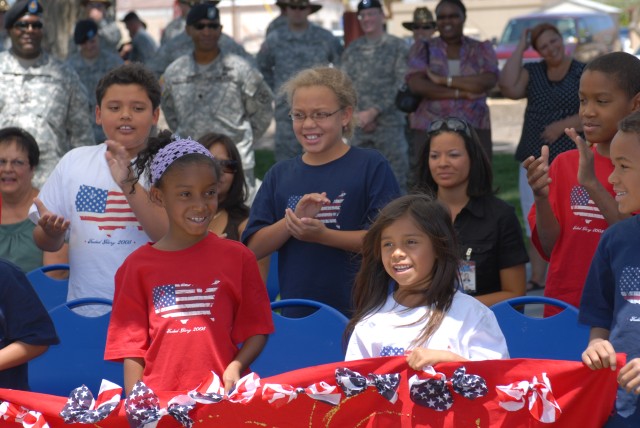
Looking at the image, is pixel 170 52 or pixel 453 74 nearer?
pixel 453 74

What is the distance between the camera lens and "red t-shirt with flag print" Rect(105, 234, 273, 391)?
161 inches

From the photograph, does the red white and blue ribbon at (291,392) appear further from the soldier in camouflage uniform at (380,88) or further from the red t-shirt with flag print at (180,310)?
the soldier in camouflage uniform at (380,88)

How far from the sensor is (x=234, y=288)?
164 inches

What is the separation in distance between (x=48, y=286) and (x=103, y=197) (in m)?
0.94

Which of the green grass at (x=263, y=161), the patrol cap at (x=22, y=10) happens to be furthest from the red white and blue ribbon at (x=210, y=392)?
the green grass at (x=263, y=161)

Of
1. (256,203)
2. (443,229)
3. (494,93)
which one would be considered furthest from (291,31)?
→ (494,93)

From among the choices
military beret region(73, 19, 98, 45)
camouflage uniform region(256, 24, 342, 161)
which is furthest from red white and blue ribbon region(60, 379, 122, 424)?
military beret region(73, 19, 98, 45)

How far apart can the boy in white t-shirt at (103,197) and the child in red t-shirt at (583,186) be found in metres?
1.72

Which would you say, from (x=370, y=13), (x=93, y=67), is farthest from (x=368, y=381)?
(x=93, y=67)

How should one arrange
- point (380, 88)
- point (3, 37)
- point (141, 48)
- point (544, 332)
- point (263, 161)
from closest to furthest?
1. point (544, 332)
2. point (380, 88)
3. point (3, 37)
4. point (141, 48)
5. point (263, 161)

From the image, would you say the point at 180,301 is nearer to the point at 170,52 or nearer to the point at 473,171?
the point at 473,171

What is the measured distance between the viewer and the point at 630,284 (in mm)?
3828

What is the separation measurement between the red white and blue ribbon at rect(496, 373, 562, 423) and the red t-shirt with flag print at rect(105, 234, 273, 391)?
3.09 feet

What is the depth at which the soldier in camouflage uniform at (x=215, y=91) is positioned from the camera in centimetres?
945
